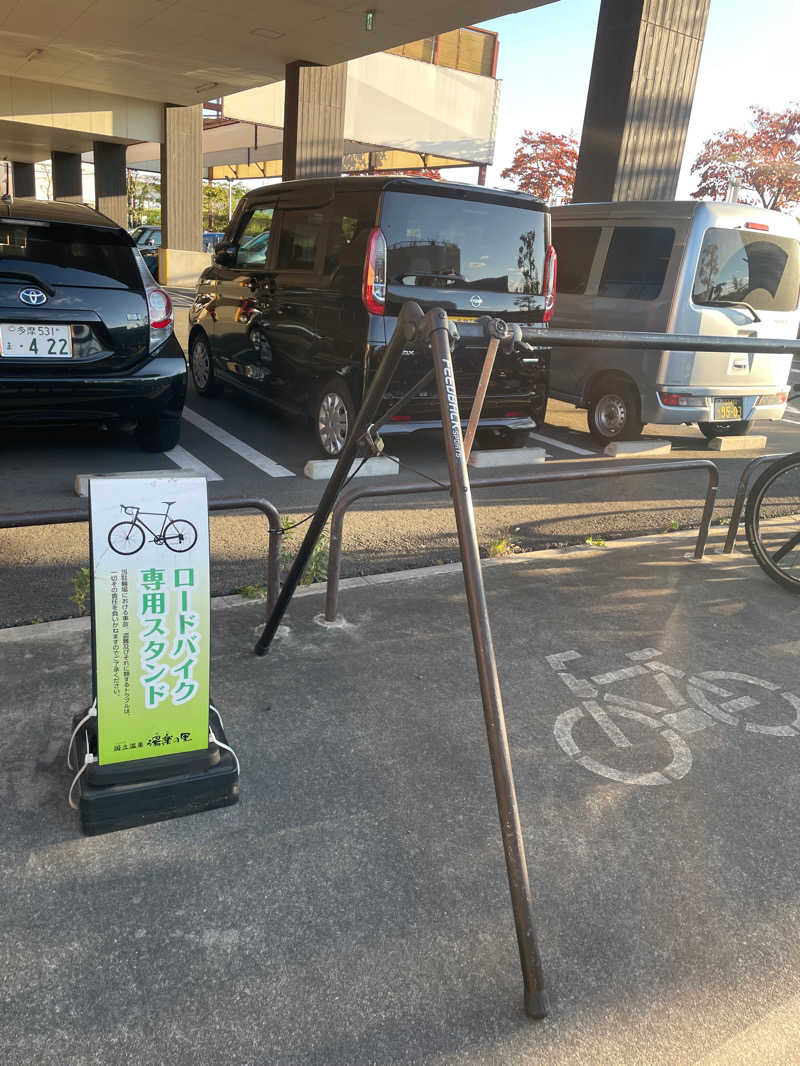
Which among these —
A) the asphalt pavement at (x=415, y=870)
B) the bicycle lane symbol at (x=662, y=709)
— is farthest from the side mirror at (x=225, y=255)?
the bicycle lane symbol at (x=662, y=709)

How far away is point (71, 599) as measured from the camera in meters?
3.79

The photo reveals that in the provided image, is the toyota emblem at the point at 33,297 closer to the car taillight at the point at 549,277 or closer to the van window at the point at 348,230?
the van window at the point at 348,230

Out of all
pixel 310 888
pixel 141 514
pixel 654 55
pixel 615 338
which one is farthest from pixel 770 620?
pixel 654 55

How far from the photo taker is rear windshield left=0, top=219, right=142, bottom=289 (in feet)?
15.9

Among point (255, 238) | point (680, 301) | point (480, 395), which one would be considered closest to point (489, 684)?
point (480, 395)

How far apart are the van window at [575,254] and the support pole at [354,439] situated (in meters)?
5.68

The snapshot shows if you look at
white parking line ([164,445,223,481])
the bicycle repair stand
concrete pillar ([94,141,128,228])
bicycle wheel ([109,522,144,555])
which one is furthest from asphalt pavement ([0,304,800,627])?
concrete pillar ([94,141,128,228])

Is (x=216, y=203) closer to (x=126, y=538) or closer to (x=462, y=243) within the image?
(x=462, y=243)

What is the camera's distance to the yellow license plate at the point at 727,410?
7.24 metres

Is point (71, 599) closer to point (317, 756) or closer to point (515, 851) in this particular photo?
point (317, 756)

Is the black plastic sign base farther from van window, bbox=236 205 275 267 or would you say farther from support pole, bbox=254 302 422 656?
van window, bbox=236 205 275 267

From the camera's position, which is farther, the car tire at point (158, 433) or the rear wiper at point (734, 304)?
the rear wiper at point (734, 304)

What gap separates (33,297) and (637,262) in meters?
5.07

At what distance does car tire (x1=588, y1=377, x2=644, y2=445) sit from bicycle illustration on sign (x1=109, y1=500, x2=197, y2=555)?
5876mm
